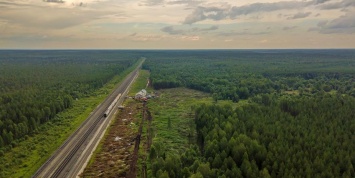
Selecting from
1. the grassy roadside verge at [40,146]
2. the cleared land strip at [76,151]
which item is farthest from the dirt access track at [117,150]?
the grassy roadside verge at [40,146]

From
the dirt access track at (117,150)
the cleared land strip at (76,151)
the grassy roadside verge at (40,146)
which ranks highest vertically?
the grassy roadside verge at (40,146)

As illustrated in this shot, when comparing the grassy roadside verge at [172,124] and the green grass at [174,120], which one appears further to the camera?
the green grass at [174,120]

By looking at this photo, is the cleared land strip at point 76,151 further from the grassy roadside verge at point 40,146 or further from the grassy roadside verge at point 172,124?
the grassy roadside verge at point 172,124

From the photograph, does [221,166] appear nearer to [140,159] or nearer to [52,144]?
[140,159]

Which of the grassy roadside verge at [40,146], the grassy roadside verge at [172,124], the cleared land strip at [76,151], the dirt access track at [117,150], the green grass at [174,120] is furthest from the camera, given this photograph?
the green grass at [174,120]

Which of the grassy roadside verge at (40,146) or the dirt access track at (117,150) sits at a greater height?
the grassy roadside verge at (40,146)

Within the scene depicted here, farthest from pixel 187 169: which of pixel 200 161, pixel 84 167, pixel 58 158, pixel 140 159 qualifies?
pixel 58 158

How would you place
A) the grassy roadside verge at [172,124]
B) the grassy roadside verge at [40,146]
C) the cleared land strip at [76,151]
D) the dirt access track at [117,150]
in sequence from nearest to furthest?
the cleared land strip at [76,151] → the grassy roadside verge at [40,146] → the dirt access track at [117,150] → the grassy roadside verge at [172,124]
